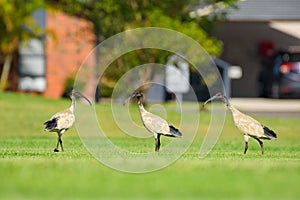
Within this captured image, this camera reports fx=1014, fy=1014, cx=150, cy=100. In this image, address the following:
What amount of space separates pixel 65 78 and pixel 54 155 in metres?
24.5

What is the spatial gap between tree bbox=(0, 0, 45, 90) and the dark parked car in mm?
10166

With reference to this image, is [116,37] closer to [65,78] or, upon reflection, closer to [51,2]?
[51,2]

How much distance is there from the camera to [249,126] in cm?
1428

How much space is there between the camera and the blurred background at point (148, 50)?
103ft

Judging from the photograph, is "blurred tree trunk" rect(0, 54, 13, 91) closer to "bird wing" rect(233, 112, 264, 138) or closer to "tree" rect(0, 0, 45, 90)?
"tree" rect(0, 0, 45, 90)

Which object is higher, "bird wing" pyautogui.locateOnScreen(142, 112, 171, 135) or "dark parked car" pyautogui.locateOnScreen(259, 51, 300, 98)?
"dark parked car" pyautogui.locateOnScreen(259, 51, 300, 98)

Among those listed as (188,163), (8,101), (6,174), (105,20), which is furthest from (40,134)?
(6,174)

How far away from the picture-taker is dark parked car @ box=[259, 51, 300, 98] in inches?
1625

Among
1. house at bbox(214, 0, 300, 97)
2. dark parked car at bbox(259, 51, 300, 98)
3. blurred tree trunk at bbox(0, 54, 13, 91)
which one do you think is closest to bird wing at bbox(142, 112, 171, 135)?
blurred tree trunk at bbox(0, 54, 13, 91)

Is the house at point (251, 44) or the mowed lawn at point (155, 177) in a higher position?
the house at point (251, 44)

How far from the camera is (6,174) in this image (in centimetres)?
1140

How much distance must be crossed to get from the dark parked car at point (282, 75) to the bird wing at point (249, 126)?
27107 mm

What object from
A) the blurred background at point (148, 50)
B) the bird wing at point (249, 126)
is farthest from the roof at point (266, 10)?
the bird wing at point (249, 126)

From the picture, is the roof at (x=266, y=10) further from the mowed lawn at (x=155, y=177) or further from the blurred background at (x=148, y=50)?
the mowed lawn at (x=155, y=177)
